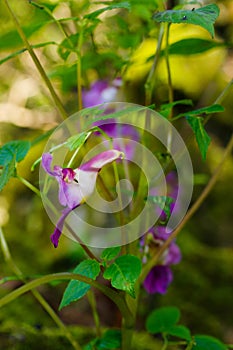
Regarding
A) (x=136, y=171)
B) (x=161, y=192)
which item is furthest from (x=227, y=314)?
(x=161, y=192)

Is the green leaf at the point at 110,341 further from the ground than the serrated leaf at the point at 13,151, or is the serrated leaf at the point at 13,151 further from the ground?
the serrated leaf at the point at 13,151

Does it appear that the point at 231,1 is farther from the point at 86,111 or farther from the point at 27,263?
the point at 86,111

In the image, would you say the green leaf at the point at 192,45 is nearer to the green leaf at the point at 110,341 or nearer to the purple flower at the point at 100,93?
the purple flower at the point at 100,93

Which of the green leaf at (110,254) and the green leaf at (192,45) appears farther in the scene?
the green leaf at (192,45)

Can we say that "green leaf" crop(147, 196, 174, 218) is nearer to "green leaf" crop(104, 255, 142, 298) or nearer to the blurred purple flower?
"green leaf" crop(104, 255, 142, 298)

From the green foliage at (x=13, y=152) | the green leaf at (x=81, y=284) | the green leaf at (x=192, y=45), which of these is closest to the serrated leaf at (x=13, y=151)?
the green foliage at (x=13, y=152)

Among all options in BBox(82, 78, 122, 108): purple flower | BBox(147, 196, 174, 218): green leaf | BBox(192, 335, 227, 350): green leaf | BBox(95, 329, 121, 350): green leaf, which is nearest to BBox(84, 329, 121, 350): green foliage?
BBox(95, 329, 121, 350): green leaf

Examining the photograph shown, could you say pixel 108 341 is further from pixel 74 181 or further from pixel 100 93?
pixel 100 93
